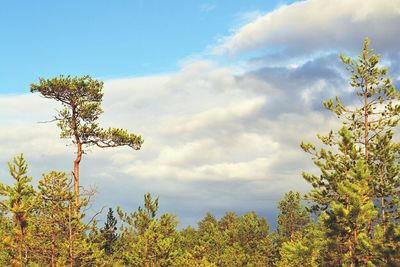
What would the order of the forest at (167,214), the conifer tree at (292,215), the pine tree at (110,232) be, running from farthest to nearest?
1. the conifer tree at (292,215)
2. the pine tree at (110,232)
3. the forest at (167,214)

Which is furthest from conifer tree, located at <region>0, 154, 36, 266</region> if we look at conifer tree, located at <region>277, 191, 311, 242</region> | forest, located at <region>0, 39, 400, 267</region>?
conifer tree, located at <region>277, 191, 311, 242</region>

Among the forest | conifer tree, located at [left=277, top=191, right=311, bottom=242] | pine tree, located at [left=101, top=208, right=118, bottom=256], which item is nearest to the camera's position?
the forest

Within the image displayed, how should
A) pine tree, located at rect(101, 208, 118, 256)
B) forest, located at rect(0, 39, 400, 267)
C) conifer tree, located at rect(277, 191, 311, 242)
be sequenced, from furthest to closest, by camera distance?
conifer tree, located at rect(277, 191, 311, 242) < pine tree, located at rect(101, 208, 118, 256) < forest, located at rect(0, 39, 400, 267)

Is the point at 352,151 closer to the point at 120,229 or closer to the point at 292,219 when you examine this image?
the point at 120,229

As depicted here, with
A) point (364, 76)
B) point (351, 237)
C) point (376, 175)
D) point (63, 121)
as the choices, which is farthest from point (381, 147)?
point (63, 121)

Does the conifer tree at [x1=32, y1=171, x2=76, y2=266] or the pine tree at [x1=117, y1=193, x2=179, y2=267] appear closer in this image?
the conifer tree at [x1=32, y1=171, x2=76, y2=266]


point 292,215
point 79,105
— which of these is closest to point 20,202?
point 79,105

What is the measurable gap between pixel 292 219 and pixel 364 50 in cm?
5584

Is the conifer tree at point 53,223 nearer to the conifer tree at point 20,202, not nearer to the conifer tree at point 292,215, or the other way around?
the conifer tree at point 20,202

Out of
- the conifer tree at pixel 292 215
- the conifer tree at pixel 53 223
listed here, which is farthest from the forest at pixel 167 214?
the conifer tree at pixel 292 215

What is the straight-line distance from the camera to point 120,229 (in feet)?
156

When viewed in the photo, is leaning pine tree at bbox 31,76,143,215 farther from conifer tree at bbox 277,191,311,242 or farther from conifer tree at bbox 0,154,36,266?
conifer tree at bbox 277,191,311,242

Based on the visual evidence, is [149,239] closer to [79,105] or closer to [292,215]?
[79,105]

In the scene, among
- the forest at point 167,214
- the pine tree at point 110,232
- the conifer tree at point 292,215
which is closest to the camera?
the forest at point 167,214
